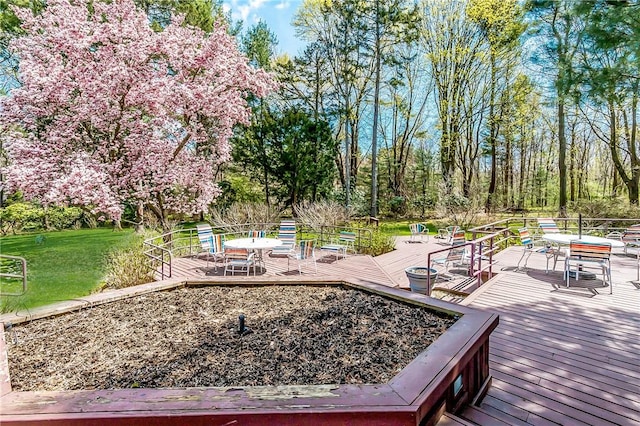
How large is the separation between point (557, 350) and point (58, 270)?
900 centimetres

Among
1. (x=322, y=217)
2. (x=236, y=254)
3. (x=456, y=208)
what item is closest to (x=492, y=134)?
(x=456, y=208)

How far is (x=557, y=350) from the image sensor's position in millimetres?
3393

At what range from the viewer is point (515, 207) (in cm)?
2156

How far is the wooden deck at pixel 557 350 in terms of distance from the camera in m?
2.47

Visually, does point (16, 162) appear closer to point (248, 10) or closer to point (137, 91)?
point (137, 91)

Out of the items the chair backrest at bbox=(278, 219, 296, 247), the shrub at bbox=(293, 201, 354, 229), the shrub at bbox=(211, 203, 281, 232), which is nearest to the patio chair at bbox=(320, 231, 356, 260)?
the chair backrest at bbox=(278, 219, 296, 247)

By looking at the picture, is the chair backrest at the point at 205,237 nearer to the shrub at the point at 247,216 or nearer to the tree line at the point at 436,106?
the shrub at the point at 247,216

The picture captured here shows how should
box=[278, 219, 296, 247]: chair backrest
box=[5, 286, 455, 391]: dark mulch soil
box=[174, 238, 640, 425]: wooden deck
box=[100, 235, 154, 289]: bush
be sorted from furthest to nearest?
1. box=[278, 219, 296, 247]: chair backrest
2. box=[100, 235, 154, 289]: bush
3. box=[174, 238, 640, 425]: wooden deck
4. box=[5, 286, 455, 391]: dark mulch soil

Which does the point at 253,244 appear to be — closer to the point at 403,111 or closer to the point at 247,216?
the point at 247,216

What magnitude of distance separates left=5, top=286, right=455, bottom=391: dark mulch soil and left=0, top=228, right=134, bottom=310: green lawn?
2.67 metres

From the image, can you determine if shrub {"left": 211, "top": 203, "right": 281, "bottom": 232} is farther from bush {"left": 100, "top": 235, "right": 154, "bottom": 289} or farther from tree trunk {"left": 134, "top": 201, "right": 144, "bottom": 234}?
bush {"left": 100, "top": 235, "right": 154, "bottom": 289}

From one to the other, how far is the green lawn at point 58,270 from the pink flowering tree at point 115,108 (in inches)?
47.4

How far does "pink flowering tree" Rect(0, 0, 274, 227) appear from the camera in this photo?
7.21 metres

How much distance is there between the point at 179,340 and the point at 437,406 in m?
2.09
